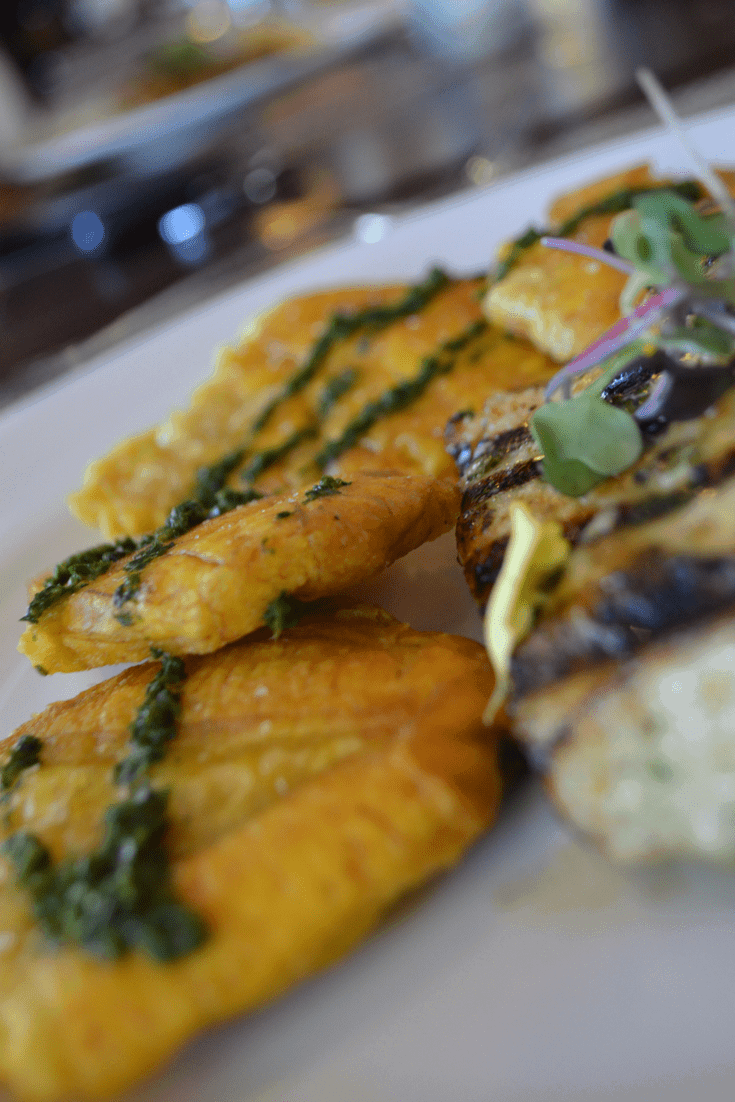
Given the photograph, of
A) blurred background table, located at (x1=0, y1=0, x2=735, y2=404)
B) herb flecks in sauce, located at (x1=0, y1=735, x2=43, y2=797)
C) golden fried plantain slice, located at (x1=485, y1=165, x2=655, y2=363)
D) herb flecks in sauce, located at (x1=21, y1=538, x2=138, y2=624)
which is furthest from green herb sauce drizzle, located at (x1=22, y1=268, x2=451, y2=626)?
blurred background table, located at (x1=0, y1=0, x2=735, y2=404)

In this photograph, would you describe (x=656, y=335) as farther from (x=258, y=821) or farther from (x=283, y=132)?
(x=283, y=132)

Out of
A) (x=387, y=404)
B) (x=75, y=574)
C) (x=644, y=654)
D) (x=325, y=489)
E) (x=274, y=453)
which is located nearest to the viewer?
(x=644, y=654)

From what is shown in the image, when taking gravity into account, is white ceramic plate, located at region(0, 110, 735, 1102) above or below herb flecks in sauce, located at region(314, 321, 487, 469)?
below

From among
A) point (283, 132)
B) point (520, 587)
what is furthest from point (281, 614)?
point (283, 132)

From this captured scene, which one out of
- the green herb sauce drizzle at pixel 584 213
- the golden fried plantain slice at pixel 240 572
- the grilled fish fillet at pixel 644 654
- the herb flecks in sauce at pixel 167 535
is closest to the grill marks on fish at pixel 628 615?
the grilled fish fillet at pixel 644 654

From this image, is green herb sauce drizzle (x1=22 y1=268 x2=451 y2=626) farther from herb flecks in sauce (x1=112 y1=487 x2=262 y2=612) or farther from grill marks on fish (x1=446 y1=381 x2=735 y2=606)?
grill marks on fish (x1=446 y1=381 x2=735 y2=606)

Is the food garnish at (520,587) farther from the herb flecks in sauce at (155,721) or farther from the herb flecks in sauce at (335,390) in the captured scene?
the herb flecks in sauce at (335,390)

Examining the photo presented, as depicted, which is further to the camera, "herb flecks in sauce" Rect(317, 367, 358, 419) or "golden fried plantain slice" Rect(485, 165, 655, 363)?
"herb flecks in sauce" Rect(317, 367, 358, 419)
